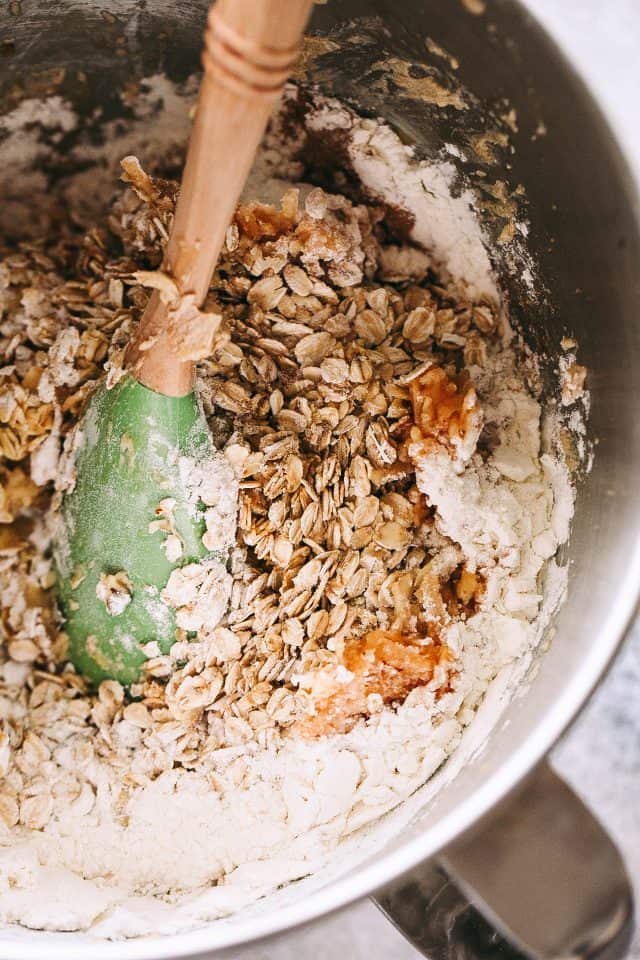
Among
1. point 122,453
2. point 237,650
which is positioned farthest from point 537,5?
point 237,650

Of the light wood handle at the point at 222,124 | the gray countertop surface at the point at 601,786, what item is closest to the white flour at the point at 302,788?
the light wood handle at the point at 222,124

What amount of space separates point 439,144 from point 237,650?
619 mm

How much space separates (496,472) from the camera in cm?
95

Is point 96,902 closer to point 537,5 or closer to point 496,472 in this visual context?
point 496,472

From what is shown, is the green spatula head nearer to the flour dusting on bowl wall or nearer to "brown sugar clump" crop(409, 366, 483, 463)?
the flour dusting on bowl wall

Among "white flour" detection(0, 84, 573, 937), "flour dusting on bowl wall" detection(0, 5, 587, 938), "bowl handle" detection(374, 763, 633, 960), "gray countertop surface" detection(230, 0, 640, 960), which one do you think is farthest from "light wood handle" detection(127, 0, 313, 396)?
"gray countertop surface" detection(230, 0, 640, 960)

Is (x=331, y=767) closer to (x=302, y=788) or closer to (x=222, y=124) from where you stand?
(x=302, y=788)

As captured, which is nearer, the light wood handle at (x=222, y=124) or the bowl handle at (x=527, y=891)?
the light wood handle at (x=222, y=124)

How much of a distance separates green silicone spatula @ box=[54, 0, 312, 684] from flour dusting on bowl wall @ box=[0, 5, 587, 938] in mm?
21

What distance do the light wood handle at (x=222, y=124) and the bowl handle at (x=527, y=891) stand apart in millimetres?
554

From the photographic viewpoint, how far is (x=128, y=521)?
37.6 inches

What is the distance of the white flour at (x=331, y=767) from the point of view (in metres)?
0.90

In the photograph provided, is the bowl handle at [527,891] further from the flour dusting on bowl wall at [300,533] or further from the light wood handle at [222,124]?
the light wood handle at [222,124]

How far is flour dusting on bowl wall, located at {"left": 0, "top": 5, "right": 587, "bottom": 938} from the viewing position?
0.92m
